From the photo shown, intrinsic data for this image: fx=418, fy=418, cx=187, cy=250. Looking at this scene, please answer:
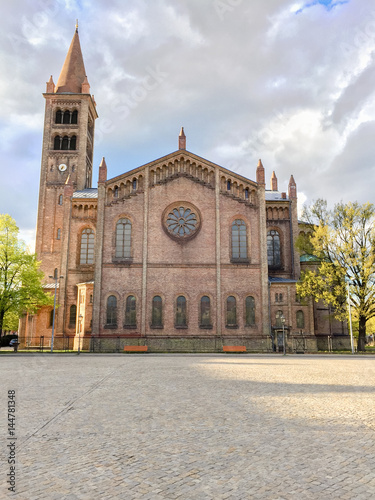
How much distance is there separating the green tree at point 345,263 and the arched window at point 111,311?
56.6 feet

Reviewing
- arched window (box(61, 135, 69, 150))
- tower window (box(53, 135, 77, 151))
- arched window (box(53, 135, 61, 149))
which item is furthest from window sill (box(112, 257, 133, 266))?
arched window (box(53, 135, 61, 149))

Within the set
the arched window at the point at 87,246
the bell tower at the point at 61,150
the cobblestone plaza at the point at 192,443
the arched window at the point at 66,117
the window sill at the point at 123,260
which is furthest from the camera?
the arched window at the point at 66,117

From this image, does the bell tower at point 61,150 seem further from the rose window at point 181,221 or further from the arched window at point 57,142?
the rose window at point 181,221

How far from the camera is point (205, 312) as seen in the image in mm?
39656

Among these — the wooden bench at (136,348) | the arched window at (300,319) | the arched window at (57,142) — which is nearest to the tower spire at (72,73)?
the arched window at (57,142)

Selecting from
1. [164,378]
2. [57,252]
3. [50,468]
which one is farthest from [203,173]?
[50,468]

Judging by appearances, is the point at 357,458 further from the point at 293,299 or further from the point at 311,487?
the point at 293,299

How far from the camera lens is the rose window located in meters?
41.5

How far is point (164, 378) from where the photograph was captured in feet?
54.1

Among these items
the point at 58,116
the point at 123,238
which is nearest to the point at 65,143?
the point at 58,116

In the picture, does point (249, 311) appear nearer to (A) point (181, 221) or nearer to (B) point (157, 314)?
(B) point (157, 314)

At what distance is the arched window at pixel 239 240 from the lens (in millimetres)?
41256

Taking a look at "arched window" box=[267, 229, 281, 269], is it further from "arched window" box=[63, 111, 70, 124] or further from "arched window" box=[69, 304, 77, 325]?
"arched window" box=[63, 111, 70, 124]

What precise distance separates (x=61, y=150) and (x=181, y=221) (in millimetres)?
21572
